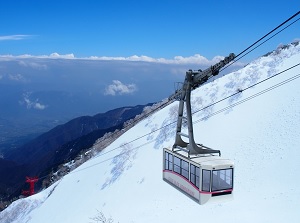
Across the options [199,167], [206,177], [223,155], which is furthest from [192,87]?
[223,155]

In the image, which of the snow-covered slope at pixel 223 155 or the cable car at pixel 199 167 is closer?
the cable car at pixel 199 167

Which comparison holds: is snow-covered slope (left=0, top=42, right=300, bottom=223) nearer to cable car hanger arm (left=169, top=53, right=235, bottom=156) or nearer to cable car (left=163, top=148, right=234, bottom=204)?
cable car (left=163, top=148, right=234, bottom=204)

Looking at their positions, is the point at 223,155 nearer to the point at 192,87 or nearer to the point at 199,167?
the point at 192,87

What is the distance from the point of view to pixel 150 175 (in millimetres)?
56312

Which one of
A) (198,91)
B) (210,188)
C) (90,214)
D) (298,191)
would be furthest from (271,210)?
(198,91)

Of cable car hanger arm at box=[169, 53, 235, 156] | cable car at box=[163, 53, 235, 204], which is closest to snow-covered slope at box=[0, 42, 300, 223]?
cable car at box=[163, 53, 235, 204]

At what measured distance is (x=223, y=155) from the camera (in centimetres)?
5216

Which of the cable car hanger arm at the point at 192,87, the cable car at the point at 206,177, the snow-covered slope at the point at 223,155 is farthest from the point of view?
the snow-covered slope at the point at 223,155

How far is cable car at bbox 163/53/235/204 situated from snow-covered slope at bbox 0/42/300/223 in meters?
18.2

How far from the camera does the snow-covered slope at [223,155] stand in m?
39.8

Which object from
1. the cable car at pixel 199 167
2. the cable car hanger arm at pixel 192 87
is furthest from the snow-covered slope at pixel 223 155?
the cable car hanger arm at pixel 192 87

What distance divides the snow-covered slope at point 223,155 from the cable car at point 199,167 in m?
18.2

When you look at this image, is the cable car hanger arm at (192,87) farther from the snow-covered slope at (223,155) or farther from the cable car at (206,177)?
the snow-covered slope at (223,155)

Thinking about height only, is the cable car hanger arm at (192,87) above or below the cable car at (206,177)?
above
